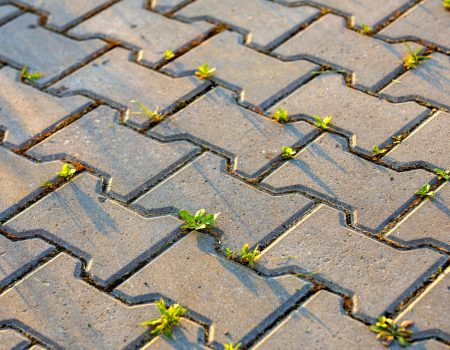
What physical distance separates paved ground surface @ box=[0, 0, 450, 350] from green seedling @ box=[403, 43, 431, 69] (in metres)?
0.03

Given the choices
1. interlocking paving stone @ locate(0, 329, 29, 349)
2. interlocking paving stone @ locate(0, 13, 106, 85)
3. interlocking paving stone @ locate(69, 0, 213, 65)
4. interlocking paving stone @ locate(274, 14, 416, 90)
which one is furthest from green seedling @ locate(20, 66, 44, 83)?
interlocking paving stone @ locate(0, 329, 29, 349)

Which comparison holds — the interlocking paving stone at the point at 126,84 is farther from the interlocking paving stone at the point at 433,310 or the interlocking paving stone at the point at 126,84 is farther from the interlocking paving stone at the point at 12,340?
the interlocking paving stone at the point at 433,310

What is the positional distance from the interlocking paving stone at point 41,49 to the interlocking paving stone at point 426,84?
136 centimetres

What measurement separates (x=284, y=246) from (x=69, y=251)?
73 centimetres

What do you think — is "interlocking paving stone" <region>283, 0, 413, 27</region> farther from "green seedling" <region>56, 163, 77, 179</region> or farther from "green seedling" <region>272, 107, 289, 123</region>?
"green seedling" <region>56, 163, 77, 179</region>

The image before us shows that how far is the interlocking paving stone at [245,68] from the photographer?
3.41 meters

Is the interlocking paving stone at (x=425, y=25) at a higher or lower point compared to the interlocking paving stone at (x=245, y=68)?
higher

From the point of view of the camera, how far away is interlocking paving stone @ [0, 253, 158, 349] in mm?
2449

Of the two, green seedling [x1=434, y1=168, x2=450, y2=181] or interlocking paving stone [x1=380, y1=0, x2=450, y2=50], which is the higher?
interlocking paving stone [x1=380, y1=0, x2=450, y2=50]

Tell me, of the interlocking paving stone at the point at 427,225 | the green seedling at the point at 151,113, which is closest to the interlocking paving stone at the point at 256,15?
the green seedling at the point at 151,113

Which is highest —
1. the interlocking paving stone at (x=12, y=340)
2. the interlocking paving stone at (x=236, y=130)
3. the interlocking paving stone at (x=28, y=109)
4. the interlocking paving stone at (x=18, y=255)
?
the interlocking paving stone at (x=236, y=130)

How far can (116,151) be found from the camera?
3.15m

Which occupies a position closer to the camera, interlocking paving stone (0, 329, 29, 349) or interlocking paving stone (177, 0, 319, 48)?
interlocking paving stone (0, 329, 29, 349)

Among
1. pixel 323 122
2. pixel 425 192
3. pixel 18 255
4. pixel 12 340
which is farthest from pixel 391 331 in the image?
pixel 18 255
